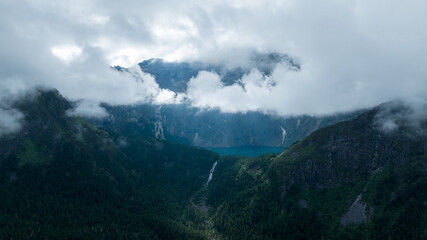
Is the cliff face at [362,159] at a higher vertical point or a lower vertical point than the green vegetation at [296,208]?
higher

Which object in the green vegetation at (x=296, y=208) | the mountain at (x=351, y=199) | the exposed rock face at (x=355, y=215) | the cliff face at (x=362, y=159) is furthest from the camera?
the cliff face at (x=362, y=159)

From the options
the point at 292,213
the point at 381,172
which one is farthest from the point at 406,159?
the point at 292,213

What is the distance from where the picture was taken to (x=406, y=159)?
6791 inches

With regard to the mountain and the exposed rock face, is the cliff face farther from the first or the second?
the exposed rock face

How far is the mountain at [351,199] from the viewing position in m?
147

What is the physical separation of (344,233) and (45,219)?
541 ft

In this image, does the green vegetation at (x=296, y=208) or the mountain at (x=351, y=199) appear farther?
the green vegetation at (x=296, y=208)

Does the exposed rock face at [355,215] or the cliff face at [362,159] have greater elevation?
the cliff face at [362,159]

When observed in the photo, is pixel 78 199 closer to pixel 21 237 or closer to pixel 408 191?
pixel 21 237

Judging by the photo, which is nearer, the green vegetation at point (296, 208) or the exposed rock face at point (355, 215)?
the green vegetation at point (296, 208)

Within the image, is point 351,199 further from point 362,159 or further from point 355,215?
point 362,159

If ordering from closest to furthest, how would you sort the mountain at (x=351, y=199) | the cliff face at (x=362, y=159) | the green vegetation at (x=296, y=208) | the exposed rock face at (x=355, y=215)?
the mountain at (x=351, y=199) < the green vegetation at (x=296, y=208) < the exposed rock face at (x=355, y=215) < the cliff face at (x=362, y=159)

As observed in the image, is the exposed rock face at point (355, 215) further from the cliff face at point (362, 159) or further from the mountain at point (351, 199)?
the cliff face at point (362, 159)

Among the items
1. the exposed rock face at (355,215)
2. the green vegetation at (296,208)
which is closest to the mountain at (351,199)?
the exposed rock face at (355,215)
